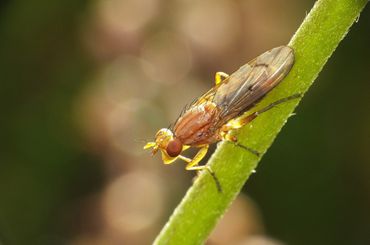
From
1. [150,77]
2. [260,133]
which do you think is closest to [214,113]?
[260,133]

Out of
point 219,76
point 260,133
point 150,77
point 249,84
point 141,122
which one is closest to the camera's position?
point 260,133

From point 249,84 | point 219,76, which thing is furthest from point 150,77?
point 249,84

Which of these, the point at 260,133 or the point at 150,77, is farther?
the point at 150,77

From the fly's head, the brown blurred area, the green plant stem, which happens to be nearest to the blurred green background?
the brown blurred area

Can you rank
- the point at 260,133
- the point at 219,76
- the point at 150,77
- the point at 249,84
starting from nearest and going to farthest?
the point at 260,133, the point at 249,84, the point at 219,76, the point at 150,77

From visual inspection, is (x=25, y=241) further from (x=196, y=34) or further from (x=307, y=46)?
(x=307, y=46)

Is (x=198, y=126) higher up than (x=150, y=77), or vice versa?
(x=150, y=77)

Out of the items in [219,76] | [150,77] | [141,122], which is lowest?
[219,76]

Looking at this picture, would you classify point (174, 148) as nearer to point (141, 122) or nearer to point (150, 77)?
point (141, 122)
